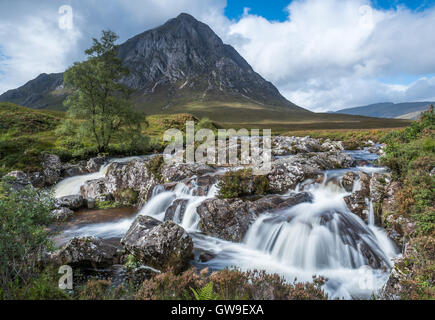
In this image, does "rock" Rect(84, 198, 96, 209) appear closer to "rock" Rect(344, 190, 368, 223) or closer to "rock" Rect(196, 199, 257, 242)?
"rock" Rect(196, 199, 257, 242)

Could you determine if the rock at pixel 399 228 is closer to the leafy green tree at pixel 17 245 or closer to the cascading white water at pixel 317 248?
the cascading white water at pixel 317 248

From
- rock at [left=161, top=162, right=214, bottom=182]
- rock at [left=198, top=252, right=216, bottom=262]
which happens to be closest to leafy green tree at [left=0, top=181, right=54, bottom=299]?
rock at [left=198, top=252, right=216, bottom=262]

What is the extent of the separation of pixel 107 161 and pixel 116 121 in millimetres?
5541

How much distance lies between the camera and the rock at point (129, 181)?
17562 mm

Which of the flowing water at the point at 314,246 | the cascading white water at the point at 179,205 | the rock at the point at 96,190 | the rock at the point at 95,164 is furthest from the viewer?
the rock at the point at 95,164

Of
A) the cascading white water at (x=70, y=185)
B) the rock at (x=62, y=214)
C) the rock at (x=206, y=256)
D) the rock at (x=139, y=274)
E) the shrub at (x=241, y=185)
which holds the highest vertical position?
the shrub at (x=241, y=185)

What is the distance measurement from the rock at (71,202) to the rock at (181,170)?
673cm

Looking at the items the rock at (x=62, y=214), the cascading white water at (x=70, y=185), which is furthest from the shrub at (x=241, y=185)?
the cascading white water at (x=70, y=185)

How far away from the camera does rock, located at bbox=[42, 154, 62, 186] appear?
68.5 ft

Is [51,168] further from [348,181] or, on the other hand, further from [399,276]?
[399,276]

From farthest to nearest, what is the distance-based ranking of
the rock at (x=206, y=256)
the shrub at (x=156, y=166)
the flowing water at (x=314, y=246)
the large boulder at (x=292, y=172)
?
the shrub at (x=156, y=166)
the large boulder at (x=292, y=172)
the rock at (x=206, y=256)
the flowing water at (x=314, y=246)

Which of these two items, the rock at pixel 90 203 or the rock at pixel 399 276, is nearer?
the rock at pixel 399 276
